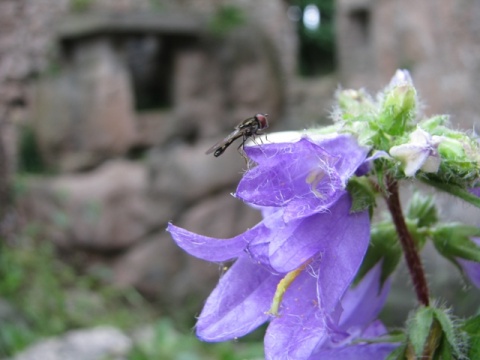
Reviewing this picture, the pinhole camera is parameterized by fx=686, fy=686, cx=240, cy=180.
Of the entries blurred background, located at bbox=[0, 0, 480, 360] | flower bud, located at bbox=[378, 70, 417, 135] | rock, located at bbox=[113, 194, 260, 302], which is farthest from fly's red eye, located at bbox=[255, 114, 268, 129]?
rock, located at bbox=[113, 194, 260, 302]

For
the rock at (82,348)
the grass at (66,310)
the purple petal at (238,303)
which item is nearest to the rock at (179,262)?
the grass at (66,310)

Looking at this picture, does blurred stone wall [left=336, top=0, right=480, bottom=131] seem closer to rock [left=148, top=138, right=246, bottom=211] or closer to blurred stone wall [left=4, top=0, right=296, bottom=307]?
rock [left=148, top=138, right=246, bottom=211]

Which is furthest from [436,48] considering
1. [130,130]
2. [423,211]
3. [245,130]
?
[130,130]

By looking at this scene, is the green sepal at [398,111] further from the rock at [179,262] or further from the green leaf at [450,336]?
the rock at [179,262]

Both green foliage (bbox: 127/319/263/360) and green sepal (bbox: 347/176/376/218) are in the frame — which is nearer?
green sepal (bbox: 347/176/376/218)

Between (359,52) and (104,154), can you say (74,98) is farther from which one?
(359,52)

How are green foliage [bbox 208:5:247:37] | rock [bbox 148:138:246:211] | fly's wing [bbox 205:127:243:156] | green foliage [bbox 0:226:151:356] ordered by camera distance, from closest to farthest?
fly's wing [bbox 205:127:243:156] → green foliage [bbox 0:226:151:356] → rock [bbox 148:138:246:211] → green foliage [bbox 208:5:247:37]

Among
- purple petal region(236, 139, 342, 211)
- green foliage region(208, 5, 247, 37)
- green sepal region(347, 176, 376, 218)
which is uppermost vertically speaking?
green foliage region(208, 5, 247, 37)
